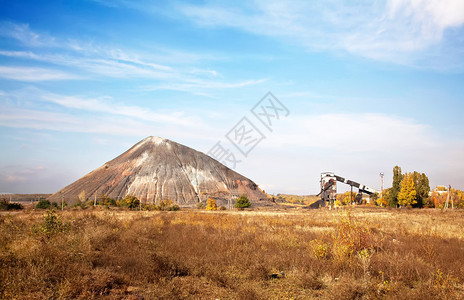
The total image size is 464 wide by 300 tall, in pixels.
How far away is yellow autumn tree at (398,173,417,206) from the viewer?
59250 millimetres

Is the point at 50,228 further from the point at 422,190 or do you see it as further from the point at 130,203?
the point at 422,190

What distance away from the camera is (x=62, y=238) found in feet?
30.4

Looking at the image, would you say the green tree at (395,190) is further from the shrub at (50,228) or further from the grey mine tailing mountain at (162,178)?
the shrub at (50,228)

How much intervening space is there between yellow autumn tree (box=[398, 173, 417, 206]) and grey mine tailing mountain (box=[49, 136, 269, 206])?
58.4 metres

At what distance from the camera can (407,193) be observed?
59625 millimetres

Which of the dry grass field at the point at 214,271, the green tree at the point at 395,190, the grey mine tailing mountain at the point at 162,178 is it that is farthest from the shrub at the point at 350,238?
the grey mine tailing mountain at the point at 162,178

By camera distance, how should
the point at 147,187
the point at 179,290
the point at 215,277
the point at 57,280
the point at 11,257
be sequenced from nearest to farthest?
the point at 57,280 → the point at 179,290 → the point at 11,257 → the point at 215,277 → the point at 147,187

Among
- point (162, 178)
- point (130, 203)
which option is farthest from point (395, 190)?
point (162, 178)

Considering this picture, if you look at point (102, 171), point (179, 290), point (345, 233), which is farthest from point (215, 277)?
point (102, 171)

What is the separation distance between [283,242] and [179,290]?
667 centimetres

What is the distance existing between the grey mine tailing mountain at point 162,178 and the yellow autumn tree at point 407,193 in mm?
58370

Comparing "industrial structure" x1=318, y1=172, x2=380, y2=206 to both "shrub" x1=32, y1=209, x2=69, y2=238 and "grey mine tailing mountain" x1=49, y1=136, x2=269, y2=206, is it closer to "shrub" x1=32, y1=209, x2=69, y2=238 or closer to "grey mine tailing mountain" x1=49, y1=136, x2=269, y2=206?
"grey mine tailing mountain" x1=49, y1=136, x2=269, y2=206

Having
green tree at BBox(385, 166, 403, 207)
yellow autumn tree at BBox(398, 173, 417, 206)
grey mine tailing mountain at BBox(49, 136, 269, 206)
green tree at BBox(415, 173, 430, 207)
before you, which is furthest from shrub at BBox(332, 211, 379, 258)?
grey mine tailing mountain at BBox(49, 136, 269, 206)

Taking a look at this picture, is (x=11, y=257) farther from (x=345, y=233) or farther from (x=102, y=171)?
(x=102, y=171)
